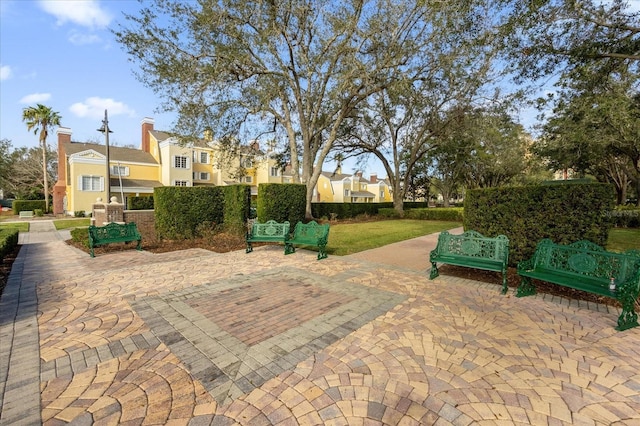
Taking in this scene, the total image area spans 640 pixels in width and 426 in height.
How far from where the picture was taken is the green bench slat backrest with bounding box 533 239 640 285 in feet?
14.6

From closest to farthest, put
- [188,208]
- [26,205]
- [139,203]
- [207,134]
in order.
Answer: [188,208] → [207,134] → [139,203] → [26,205]

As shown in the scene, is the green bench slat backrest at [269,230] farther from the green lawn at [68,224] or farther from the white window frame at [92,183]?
the white window frame at [92,183]

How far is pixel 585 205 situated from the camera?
229 inches

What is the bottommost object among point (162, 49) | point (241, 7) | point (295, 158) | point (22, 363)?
point (22, 363)

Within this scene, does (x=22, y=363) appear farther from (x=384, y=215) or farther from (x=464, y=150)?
(x=464, y=150)

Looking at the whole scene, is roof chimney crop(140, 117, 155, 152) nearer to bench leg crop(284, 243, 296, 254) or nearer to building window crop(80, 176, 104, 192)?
building window crop(80, 176, 104, 192)

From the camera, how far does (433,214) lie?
2502 cm

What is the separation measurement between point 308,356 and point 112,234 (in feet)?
30.4

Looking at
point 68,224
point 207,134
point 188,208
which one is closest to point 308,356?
point 188,208

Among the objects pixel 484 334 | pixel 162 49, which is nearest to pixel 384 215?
pixel 162 49

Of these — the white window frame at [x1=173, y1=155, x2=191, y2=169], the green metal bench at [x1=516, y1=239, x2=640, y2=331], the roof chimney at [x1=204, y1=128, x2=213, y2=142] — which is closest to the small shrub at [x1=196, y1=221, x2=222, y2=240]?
the roof chimney at [x1=204, y1=128, x2=213, y2=142]

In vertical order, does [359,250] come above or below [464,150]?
below

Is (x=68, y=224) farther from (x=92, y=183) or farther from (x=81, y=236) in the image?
(x=81, y=236)

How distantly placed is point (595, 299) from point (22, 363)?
331 inches
